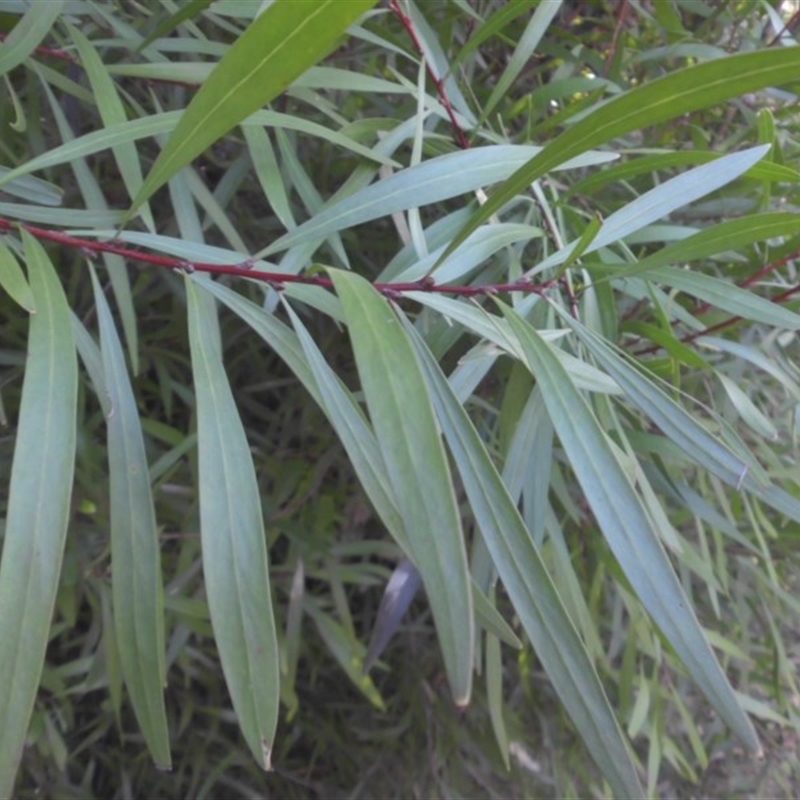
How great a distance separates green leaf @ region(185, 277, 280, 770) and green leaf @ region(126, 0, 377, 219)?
87 millimetres

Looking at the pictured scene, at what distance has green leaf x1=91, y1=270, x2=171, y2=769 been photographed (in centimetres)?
32

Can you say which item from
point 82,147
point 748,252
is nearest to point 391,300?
point 82,147

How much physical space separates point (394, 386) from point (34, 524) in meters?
0.12

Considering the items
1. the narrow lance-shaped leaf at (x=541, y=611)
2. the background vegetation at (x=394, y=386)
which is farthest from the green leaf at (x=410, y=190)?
the narrow lance-shaped leaf at (x=541, y=611)

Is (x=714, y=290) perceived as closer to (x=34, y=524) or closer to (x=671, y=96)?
(x=671, y=96)

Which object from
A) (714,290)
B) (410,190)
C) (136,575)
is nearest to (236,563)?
(136,575)

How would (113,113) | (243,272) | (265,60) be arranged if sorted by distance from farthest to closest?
1. (113,113)
2. (243,272)
3. (265,60)

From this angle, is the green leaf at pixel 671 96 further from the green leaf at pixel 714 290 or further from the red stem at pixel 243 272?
the green leaf at pixel 714 290

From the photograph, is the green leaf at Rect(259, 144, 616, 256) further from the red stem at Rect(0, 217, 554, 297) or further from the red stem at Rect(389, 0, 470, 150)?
the red stem at Rect(389, 0, 470, 150)

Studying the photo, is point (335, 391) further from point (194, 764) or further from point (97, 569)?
point (194, 764)

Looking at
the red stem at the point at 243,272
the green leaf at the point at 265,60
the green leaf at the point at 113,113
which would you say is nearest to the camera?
the green leaf at the point at 265,60

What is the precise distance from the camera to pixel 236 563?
0.98 feet

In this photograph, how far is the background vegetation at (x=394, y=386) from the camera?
0.28 m

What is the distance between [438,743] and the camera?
2.96 ft
